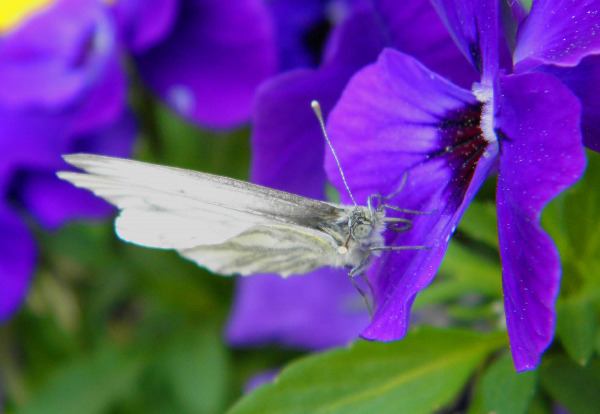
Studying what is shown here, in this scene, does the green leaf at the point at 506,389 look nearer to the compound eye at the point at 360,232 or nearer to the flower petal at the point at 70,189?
the compound eye at the point at 360,232

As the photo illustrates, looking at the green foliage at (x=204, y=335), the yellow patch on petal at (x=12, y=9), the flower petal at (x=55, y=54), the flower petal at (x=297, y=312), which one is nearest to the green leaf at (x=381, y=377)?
the green foliage at (x=204, y=335)

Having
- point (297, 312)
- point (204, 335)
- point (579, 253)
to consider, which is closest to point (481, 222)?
point (579, 253)

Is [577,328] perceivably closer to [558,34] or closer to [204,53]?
[558,34]

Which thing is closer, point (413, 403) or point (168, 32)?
point (413, 403)

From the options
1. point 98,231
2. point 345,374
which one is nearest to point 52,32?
point 98,231

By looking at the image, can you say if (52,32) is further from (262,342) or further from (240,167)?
(262,342)

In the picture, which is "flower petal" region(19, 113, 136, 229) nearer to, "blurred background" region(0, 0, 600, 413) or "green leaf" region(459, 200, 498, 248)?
"blurred background" region(0, 0, 600, 413)

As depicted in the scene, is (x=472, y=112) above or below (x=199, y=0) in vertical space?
above

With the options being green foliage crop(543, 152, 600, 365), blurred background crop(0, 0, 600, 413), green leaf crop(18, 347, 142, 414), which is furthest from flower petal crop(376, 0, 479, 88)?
green leaf crop(18, 347, 142, 414)
